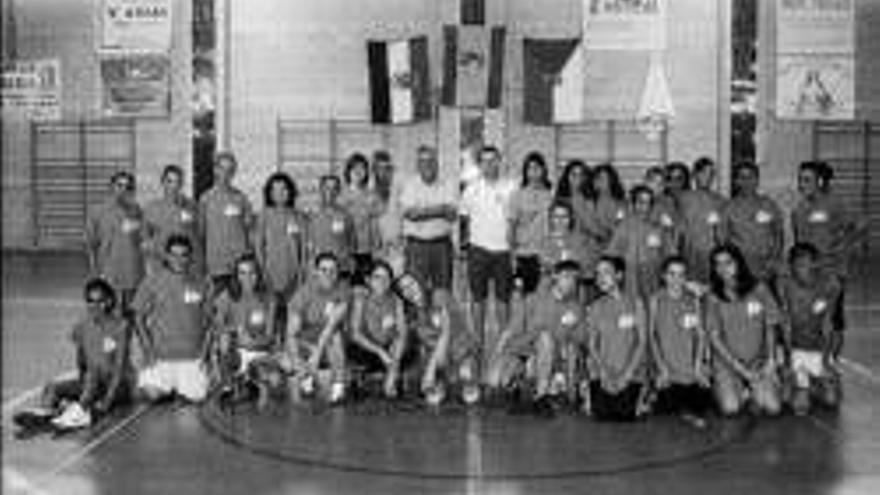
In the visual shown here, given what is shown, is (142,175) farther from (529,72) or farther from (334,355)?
(334,355)

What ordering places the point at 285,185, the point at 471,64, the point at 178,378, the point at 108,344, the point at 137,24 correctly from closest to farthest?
1. the point at 108,344
2. the point at 178,378
3. the point at 285,185
4. the point at 471,64
5. the point at 137,24

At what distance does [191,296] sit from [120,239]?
1424 millimetres

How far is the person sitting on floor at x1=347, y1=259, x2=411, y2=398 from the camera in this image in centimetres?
940

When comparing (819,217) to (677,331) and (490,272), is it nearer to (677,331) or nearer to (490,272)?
(677,331)

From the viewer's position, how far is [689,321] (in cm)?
893

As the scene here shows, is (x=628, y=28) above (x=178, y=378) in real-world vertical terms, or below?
above

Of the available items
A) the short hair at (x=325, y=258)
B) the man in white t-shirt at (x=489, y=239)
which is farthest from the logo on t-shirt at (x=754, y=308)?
the short hair at (x=325, y=258)

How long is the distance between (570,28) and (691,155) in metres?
2.32

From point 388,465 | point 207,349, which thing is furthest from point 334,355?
point 388,465

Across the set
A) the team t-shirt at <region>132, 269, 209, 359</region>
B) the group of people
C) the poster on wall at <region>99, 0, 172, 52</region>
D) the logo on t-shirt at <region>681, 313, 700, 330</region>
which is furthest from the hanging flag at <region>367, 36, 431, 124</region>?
the logo on t-shirt at <region>681, 313, 700, 330</region>

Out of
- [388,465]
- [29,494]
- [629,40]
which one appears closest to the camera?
[29,494]

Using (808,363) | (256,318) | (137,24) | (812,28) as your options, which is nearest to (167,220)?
(256,318)

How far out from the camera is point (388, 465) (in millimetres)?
7656

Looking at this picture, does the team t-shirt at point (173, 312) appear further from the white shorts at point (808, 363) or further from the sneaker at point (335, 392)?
the white shorts at point (808, 363)
